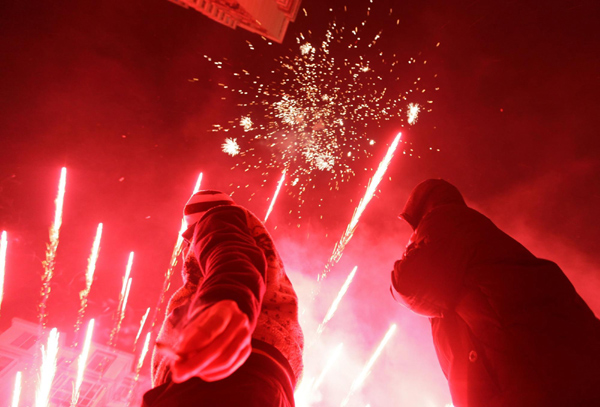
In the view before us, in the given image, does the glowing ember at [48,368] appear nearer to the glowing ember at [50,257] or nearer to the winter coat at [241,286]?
the glowing ember at [50,257]

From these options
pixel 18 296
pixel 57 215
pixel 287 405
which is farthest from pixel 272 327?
pixel 18 296

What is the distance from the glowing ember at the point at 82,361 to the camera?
21.3 m

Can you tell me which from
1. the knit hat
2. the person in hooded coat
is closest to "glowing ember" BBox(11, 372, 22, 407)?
the knit hat

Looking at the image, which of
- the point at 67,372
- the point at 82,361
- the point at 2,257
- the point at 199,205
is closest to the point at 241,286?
the point at 199,205

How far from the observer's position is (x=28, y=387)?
22.2m

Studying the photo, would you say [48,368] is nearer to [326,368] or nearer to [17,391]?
[17,391]

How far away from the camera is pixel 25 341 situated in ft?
73.7

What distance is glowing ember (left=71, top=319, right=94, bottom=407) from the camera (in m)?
21.3

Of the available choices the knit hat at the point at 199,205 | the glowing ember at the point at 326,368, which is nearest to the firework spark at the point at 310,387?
the glowing ember at the point at 326,368

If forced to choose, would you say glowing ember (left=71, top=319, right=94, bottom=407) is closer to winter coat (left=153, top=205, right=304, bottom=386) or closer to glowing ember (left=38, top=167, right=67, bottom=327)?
glowing ember (left=38, top=167, right=67, bottom=327)

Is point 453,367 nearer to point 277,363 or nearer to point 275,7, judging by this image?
point 277,363

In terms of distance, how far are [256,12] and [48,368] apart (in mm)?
31289

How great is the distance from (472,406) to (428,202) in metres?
1.88

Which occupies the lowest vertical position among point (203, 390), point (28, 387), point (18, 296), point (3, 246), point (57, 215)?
point (28, 387)
